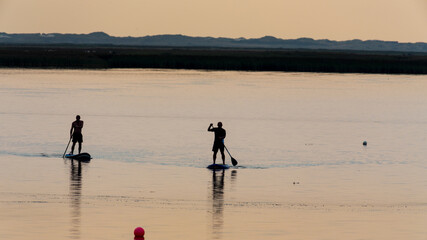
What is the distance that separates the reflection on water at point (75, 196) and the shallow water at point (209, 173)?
0.03 meters

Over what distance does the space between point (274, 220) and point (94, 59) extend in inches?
5450

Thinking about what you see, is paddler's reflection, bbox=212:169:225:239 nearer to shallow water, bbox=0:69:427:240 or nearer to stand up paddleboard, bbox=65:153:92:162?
shallow water, bbox=0:69:427:240

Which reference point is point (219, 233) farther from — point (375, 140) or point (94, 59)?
point (94, 59)

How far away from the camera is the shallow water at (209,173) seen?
81.0 ft

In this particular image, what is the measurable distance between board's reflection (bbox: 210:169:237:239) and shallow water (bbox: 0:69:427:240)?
54mm

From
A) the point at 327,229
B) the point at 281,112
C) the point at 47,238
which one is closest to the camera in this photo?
the point at 47,238

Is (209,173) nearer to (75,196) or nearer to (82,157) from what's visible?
(82,157)

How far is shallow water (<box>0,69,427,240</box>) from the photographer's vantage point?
24703 millimetres

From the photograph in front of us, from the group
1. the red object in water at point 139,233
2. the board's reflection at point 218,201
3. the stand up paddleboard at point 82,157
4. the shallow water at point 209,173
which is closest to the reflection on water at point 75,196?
the shallow water at point 209,173

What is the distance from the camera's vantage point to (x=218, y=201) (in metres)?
28.6

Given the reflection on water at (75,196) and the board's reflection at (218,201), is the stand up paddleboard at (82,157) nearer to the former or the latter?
the reflection on water at (75,196)

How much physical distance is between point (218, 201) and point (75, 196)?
4.13 meters

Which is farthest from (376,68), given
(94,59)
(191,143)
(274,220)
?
(274,220)

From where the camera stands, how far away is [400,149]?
155 feet
